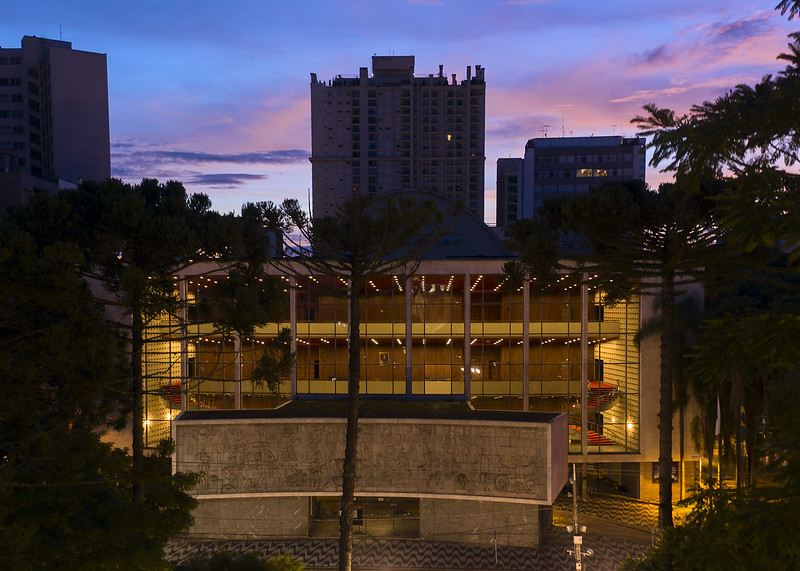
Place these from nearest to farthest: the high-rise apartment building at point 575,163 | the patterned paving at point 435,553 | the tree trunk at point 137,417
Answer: the tree trunk at point 137,417
the patterned paving at point 435,553
the high-rise apartment building at point 575,163

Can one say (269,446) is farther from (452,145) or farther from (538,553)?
(452,145)

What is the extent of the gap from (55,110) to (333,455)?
243 ft

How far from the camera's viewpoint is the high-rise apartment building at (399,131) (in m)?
115

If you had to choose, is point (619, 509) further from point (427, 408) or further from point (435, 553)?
point (427, 408)

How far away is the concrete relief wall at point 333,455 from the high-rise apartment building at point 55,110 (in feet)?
206

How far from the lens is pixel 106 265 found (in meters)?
17.4

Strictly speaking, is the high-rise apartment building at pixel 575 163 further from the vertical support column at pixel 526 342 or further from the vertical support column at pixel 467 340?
the vertical support column at pixel 467 340

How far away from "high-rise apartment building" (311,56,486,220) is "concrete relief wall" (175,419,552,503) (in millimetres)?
91694

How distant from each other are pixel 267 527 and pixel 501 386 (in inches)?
627

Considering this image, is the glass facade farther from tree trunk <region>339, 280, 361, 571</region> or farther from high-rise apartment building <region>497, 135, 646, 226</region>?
high-rise apartment building <region>497, 135, 646, 226</region>

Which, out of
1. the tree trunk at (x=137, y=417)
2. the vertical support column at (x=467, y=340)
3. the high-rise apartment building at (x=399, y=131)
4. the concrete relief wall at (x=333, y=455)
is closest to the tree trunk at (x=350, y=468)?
the concrete relief wall at (x=333, y=455)

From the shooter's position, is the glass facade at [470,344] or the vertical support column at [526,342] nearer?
the vertical support column at [526,342]

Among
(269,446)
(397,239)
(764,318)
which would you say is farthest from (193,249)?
(764,318)

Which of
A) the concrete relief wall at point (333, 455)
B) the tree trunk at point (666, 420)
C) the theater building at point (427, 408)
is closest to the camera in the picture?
the tree trunk at point (666, 420)
